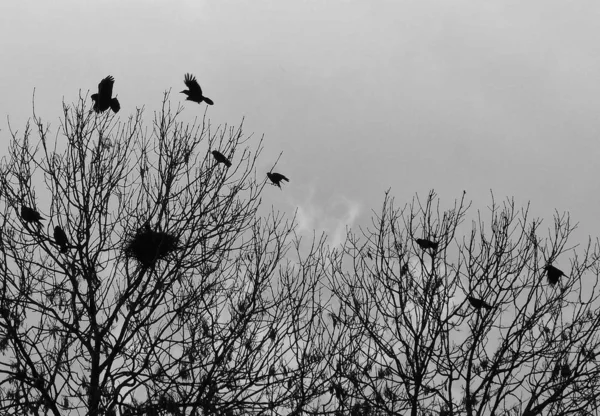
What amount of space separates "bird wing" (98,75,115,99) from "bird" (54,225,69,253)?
1.70m

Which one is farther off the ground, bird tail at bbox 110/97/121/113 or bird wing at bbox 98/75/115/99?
bird wing at bbox 98/75/115/99

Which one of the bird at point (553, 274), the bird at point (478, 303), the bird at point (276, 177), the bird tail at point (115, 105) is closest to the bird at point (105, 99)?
the bird tail at point (115, 105)

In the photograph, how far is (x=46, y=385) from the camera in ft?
23.9

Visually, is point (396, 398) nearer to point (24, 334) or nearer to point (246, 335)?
point (246, 335)

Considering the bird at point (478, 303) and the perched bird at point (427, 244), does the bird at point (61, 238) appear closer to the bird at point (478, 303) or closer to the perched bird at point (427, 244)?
the perched bird at point (427, 244)

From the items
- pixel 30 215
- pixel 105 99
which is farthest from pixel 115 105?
pixel 30 215

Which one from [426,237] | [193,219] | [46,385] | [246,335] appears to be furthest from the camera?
[426,237]

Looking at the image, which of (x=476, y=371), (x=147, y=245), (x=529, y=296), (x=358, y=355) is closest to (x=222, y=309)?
(x=147, y=245)

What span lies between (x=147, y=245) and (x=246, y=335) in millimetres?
1552

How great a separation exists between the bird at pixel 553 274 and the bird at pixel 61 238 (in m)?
6.00

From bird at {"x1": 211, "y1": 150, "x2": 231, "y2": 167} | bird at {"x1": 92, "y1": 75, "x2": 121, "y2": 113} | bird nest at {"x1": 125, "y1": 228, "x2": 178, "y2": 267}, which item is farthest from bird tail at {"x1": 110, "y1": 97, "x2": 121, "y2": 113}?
bird nest at {"x1": 125, "y1": 228, "x2": 178, "y2": 267}

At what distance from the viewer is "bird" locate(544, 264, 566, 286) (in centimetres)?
891

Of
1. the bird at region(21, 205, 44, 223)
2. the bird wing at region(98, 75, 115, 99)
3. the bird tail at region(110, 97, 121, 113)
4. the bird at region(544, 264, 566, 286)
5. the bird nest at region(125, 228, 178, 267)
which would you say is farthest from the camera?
the bird at region(544, 264, 566, 286)

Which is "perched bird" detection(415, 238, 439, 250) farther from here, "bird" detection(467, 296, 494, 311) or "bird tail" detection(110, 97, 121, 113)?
"bird tail" detection(110, 97, 121, 113)
